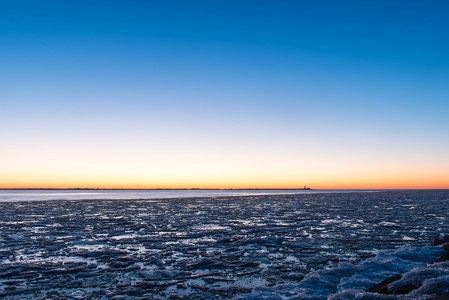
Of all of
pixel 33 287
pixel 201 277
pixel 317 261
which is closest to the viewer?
pixel 33 287

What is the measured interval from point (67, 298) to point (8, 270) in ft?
8.96

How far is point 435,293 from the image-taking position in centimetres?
479

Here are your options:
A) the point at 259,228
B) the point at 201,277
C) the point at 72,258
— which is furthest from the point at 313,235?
the point at 72,258

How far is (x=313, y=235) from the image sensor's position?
12.2 meters

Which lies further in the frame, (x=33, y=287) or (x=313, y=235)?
(x=313, y=235)

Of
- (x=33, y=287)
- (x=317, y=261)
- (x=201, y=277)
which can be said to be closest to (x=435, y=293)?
(x=317, y=261)

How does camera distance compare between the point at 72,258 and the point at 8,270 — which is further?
the point at 72,258

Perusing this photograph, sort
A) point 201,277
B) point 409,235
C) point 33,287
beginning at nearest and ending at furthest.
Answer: point 33,287 < point 201,277 < point 409,235

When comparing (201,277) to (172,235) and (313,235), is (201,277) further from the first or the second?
(313,235)

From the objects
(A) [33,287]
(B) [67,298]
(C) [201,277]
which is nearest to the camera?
(B) [67,298]

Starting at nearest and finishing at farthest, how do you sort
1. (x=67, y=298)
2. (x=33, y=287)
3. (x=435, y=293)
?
(x=435, y=293)
(x=67, y=298)
(x=33, y=287)

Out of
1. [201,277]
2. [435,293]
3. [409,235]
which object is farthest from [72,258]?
[409,235]

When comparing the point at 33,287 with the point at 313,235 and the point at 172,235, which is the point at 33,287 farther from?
the point at 313,235

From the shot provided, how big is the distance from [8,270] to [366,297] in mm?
7493
